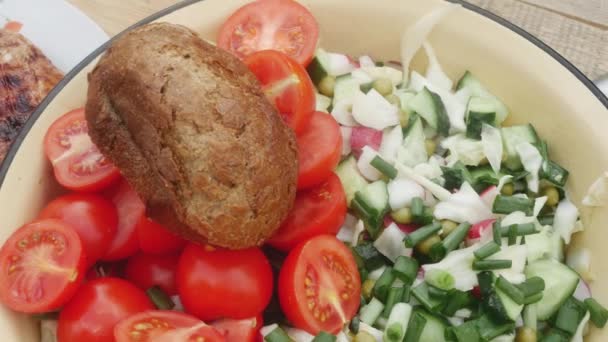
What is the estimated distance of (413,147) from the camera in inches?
73.0

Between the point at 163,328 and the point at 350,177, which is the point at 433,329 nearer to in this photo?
the point at 350,177

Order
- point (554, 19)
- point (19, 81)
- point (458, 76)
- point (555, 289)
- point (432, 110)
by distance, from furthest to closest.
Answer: point (554, 19) < point (19, 81) < point (458, 76) < point (432, 110) < point (555, 289)

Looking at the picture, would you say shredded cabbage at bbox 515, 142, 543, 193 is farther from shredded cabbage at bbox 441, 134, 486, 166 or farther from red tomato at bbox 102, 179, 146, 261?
red tomato at bbox 102, 179, 146, 261

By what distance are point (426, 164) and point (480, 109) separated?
0.23 metres

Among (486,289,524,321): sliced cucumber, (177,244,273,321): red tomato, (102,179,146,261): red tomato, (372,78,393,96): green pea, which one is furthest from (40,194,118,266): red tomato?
(486,289,524,321): sliced cucumber

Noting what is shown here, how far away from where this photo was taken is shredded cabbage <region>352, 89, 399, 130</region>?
1874 mm

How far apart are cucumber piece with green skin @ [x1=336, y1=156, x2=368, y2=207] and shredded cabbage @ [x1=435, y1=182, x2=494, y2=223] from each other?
0.71 feet

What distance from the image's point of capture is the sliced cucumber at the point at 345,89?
1.95 meters

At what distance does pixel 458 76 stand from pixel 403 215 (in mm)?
560

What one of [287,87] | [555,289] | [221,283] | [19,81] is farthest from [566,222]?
[19,81]

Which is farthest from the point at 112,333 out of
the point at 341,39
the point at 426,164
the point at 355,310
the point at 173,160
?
the point at 341,39

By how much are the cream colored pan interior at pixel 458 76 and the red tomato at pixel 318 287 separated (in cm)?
59

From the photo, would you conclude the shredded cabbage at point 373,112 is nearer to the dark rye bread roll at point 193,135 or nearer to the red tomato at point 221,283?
the dark rye bread roll at point 193,135

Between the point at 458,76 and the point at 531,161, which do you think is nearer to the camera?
the point at 531,161
